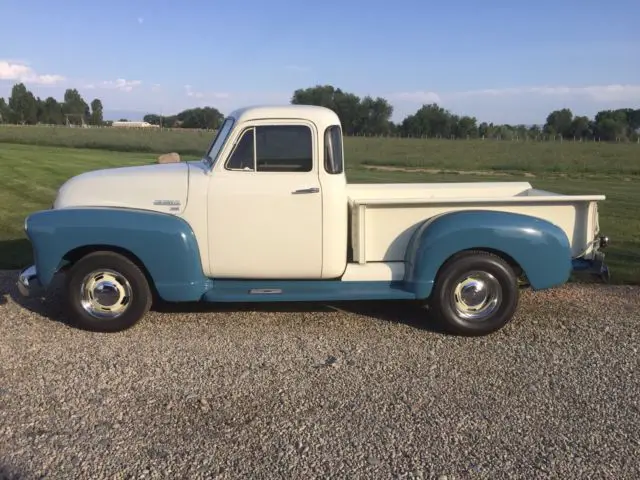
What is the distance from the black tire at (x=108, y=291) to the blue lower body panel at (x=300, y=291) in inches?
22.2

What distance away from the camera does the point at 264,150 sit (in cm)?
556

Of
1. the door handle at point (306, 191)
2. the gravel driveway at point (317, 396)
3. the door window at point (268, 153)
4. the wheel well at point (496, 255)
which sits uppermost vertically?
the door window at point (268, 153)

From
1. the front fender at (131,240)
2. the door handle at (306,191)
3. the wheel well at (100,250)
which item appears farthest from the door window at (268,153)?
the wheel well at (100,250)

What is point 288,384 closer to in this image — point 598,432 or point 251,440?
point 251,440

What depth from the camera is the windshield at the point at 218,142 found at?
225 inches

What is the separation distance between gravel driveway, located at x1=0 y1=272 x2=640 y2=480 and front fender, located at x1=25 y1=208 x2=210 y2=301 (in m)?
0.49

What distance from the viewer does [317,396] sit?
4301mm

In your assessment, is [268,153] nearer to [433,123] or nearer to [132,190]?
[132,190]

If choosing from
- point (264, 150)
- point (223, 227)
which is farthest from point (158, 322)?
point (264, 150)

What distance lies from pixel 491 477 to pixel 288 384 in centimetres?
162

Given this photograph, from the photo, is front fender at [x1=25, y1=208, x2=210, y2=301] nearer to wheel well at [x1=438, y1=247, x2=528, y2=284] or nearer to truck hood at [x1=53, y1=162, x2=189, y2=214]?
truck hood at [x1=53, y1=162, x2=189, y2=214]

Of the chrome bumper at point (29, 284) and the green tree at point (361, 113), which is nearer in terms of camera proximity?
the chrome bumper at point (29, 284)

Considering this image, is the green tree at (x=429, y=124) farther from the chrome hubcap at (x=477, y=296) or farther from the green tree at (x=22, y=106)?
the chrome hubcap at (x=477, y=296)

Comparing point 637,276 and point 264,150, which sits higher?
point 264,150
